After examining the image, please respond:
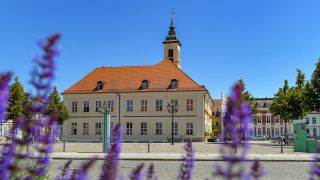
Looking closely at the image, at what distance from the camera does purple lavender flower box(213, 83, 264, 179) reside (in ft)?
5.43

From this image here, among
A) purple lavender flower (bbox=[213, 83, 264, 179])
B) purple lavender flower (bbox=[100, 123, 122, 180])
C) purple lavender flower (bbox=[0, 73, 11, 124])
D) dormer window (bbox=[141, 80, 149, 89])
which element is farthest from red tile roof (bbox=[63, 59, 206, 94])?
purple lavender flower (bbox=[213, 83, 264, 179])

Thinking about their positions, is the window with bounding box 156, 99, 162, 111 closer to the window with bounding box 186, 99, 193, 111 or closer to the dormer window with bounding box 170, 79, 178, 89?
the dormer window with bounding box 170, 79, 178, 89

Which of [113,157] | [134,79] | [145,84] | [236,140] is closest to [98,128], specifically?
[134,79]

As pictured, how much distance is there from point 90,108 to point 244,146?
59.0 meters

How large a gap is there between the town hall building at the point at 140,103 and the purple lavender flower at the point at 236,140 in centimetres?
5273

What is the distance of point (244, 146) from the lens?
1.73 meters

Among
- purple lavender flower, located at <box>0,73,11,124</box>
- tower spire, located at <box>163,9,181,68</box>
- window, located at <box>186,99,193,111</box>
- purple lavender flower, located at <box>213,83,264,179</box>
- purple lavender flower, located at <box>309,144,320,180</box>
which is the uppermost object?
tower spire, located at <box>163,9,181,68</box>

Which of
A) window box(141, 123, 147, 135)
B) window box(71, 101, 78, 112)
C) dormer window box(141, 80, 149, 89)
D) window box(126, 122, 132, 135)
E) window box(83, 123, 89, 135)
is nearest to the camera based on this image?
window box(141, 123, 147, 135)

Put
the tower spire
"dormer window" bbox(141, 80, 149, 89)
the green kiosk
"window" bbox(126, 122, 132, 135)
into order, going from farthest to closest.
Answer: the tower spire
"dormer window" bbox(141, 80, 149, 89)
"window" bbox(126, 122, 132, 135)
the green kiosk

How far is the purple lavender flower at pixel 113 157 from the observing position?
6.61 ft

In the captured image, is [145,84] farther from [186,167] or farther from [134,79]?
[186,167]

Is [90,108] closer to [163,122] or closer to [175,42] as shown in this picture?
[163,122]

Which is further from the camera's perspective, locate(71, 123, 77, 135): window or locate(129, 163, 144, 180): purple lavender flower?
locate(71, 123, 77, 135): window

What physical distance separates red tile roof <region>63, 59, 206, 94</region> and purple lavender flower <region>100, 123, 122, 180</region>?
53.2 metres
